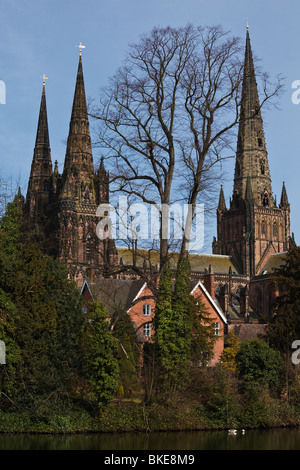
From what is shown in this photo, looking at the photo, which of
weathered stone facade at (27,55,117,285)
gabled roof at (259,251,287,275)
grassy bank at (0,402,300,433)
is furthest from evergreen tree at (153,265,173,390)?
gabled roof at (259,251,287,275)

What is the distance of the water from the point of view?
85.1 ft

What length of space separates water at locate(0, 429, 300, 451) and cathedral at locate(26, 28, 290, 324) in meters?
56.9

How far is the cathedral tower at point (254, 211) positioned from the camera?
115m

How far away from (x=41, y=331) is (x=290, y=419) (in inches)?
480

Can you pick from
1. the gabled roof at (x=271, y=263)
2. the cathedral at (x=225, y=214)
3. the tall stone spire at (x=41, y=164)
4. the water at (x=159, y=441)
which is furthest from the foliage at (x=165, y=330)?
the gabled roof at (x=271, y=263)

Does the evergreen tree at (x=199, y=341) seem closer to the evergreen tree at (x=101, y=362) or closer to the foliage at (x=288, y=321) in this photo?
the foliage at (x=288, y=321)

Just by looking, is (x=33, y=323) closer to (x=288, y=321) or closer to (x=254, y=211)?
(x=288, y=321)

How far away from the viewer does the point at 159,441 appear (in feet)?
90.1

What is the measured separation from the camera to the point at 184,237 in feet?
105

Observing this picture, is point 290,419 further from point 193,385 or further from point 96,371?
point 96,371

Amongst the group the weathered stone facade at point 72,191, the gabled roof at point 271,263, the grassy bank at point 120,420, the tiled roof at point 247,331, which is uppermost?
the weathered stone facade at point 72,191

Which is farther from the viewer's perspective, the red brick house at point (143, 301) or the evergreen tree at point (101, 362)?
the red brick house at point (143, 301)
